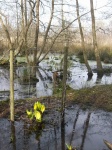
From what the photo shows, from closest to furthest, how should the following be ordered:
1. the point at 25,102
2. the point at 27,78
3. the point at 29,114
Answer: the point at 29,114
the point at 25,102
the point at 27,78

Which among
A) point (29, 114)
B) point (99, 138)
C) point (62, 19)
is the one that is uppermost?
point (62, 19)

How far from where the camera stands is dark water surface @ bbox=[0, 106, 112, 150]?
188 inches

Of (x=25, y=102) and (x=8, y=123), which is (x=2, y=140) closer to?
(x=8, y=123)

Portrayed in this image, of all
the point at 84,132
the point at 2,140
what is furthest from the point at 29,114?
the point at 84,132

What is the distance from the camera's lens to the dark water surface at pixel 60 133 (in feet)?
15.7

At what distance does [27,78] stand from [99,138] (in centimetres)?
836

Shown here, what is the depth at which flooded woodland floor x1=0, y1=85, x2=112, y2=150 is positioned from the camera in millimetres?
4852

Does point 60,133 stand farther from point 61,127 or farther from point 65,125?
point 65,125

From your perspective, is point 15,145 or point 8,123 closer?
point 15,145

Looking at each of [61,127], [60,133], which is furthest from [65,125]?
[60,133]

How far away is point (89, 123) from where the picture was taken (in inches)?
238

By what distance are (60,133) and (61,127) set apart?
33cm

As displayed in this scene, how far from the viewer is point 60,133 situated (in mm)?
5379

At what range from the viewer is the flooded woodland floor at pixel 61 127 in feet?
15.9
